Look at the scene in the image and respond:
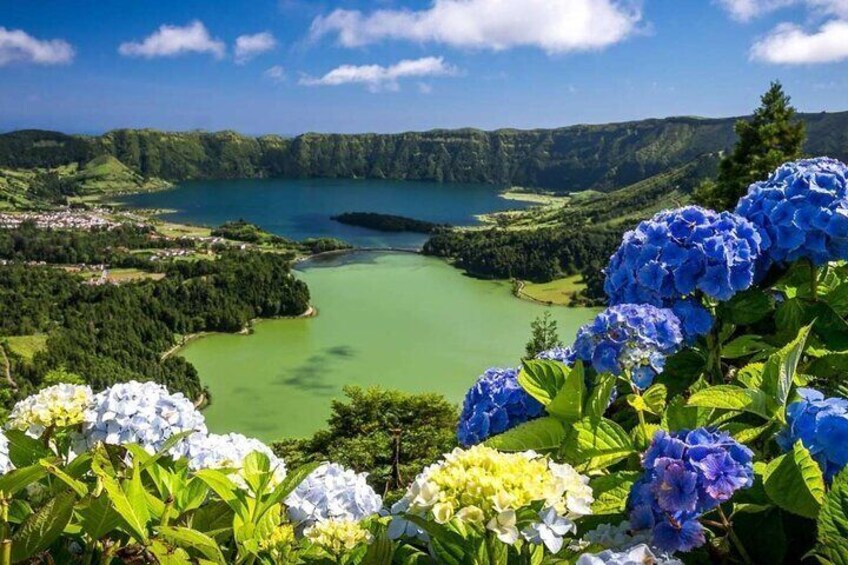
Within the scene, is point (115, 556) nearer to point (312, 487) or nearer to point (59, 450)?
point (312, 487)

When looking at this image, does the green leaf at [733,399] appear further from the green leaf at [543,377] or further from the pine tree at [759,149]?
the pine tree at [759,149]

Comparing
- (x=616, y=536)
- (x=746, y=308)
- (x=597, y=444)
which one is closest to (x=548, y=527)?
(x=616, y=536)

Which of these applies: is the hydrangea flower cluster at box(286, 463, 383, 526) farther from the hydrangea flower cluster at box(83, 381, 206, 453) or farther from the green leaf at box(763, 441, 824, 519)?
the green leaf at box(763, 441, 824, 519)

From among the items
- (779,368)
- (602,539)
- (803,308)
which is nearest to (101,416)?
(602,539)

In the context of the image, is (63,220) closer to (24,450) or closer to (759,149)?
(759,149)

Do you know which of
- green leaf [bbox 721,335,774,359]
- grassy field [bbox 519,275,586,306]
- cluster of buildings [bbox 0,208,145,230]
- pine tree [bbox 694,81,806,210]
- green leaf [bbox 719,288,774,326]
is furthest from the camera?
cluster of buildings [bbox 0,208,145,230]

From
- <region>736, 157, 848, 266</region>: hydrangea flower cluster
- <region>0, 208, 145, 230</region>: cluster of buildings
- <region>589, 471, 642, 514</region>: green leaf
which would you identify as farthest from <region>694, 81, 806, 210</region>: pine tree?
<region>0, 208, 145, 230</region>: cluster of buildings

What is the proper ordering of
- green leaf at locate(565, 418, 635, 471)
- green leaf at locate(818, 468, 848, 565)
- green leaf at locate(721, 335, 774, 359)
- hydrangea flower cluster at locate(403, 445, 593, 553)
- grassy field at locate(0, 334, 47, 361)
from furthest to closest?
grassy field at locate(0, 334, 47, 361) < green leaf at locate(721, 335, 774, 359) < green leaf at locate(565, 418, 635, 471) < hydrangea flower cluster at locate(403, 445, 593, 553) < green leaf at locate(818, 468, 848, 565)
